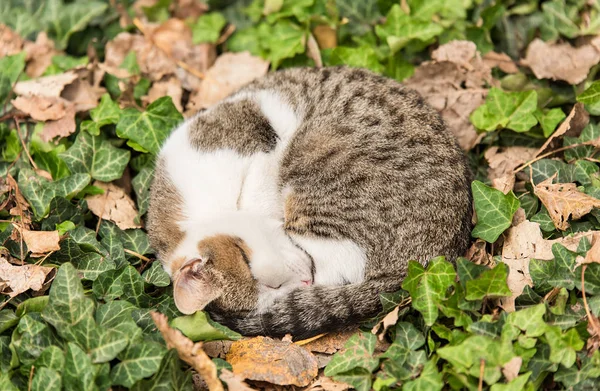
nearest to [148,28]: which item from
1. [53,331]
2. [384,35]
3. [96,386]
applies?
[384,35]

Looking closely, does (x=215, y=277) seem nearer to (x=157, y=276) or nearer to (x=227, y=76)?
(x=157, y=276)

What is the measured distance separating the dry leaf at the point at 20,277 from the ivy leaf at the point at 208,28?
2474mm

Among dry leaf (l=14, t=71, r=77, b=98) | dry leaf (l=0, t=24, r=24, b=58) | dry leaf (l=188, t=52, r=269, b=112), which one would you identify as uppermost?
dry leaf (l=0, t=24, r=24, b=58)

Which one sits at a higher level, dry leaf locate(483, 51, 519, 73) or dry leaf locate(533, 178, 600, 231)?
dry leaf locate(483, 51, 519, 73)

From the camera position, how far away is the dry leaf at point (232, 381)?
10.3ft

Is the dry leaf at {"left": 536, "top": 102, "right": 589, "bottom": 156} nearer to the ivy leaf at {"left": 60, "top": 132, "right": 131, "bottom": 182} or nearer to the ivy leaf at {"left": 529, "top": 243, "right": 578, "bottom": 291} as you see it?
the ivy leaf at {"left": 529, "top": 243, "right": 578, "bottom": 291}

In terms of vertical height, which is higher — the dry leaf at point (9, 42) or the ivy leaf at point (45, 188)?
the dry leaf at point (9, 42)

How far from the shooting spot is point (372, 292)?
3496mm

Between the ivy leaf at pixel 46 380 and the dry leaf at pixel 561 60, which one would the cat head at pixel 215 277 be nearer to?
the ivy leaf at pixel 46 380

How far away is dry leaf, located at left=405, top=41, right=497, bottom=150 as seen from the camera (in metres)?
4.60

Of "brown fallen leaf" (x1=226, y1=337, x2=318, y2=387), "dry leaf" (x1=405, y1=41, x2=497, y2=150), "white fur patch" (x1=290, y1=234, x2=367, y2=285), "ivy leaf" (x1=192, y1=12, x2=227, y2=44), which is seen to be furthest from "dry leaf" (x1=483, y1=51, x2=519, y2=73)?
"brown fallen leaf" (x1=226, y1=337, x2=318, y2=387)

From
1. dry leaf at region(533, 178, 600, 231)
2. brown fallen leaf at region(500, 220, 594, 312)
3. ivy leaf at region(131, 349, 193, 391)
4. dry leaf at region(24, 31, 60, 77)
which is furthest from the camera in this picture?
dry leaf at region(24, 31, 60, 77)

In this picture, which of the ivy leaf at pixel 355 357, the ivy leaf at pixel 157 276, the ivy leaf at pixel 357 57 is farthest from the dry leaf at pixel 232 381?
the ivy leaf at pixel 357 57

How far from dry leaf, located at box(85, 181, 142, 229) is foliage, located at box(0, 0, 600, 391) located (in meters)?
0.02
